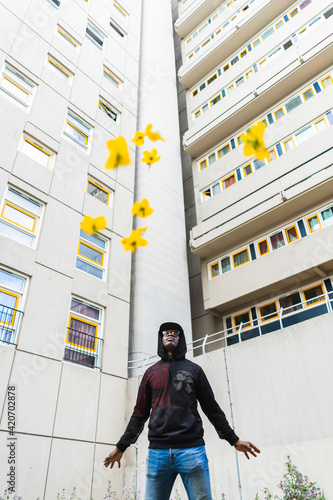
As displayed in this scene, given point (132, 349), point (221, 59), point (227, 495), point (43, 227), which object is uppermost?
point (221, 59)

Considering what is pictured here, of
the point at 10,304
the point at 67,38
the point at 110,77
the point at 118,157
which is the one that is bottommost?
the point at 118,157

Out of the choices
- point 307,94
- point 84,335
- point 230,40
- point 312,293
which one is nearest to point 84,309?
point 84,335

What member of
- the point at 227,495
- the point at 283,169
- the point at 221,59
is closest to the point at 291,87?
the point at 283,169

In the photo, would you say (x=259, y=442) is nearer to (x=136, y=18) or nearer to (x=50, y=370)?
(x=50, y=370)

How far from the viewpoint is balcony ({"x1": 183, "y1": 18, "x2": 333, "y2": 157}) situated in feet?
49.6

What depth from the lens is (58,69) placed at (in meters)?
14.6

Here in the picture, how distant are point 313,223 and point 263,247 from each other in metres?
1.98

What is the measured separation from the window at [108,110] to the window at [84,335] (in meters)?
8.63

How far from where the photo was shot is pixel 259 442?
308 inches

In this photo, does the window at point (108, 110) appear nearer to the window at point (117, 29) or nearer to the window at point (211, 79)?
the window at point (117, 29)

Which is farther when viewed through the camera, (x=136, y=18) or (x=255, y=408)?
(x=136, y=18)

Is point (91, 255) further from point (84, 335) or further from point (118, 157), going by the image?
point (118, 157)

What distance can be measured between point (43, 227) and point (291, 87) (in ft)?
39.1

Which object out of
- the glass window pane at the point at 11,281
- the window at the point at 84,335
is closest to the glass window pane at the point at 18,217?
the glass window pane at the point at 11,281
